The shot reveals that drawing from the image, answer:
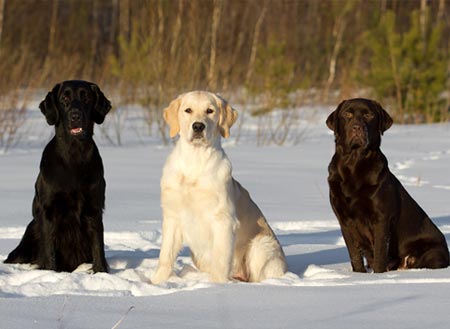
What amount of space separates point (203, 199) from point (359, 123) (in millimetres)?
1011

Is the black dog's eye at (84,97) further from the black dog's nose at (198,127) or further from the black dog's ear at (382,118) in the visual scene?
the black dog's ear at (382,118)

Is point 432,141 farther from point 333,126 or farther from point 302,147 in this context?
point 333,126

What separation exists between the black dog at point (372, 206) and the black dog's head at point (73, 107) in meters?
1.33

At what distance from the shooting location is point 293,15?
2341 cm

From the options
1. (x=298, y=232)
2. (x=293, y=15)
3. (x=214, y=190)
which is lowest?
(x=298, y=232)

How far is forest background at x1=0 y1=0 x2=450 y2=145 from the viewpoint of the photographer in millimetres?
11617

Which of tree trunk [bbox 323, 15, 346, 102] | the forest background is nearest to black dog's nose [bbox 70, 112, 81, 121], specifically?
the forest background

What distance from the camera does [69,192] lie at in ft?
14.9

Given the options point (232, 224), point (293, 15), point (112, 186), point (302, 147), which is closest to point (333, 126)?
point (232, 224)

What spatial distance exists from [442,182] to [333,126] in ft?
12.4

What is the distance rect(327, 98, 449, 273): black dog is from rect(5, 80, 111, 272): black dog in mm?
1264

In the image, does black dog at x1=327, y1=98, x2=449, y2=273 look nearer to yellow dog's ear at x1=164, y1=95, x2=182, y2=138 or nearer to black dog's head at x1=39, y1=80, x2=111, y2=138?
yellow dog's ear at x1=164, y1=95, x2=182, y2=138

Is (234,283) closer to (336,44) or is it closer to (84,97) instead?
(84,97)

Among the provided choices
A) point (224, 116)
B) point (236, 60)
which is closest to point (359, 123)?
point (224, 116)
